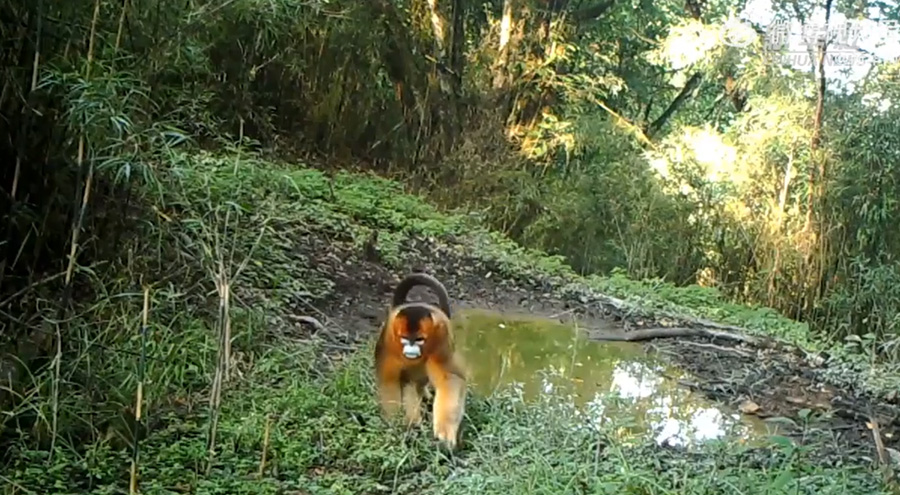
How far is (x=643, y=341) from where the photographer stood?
6.17 meters

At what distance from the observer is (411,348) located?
3701 millimetres

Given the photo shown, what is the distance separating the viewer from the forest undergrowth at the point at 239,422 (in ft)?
9.99

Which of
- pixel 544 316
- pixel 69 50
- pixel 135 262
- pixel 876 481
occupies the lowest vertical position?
pixel 544 316

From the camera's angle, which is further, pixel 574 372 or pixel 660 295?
pixel 660 295

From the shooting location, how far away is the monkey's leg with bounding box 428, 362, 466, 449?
3600 millimetres

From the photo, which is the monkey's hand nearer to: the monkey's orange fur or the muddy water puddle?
the monkey's orange fur

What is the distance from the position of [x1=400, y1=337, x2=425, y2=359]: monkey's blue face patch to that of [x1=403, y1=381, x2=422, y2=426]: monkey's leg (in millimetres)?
168

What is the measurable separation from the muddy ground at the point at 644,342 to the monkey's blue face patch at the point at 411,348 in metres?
1.17

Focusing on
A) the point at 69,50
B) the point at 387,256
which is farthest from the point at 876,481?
the point at 387,256

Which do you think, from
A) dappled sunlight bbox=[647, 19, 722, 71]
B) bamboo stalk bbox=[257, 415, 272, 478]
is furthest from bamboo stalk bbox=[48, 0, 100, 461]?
dappled sunlight bbox=[647, 19, 722, 71]

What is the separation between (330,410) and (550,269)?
15.4ft

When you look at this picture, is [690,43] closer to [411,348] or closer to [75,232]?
[411,348]

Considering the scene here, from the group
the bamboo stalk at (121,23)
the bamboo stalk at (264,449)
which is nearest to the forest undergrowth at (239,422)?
the bamboo stalk at (264,449)

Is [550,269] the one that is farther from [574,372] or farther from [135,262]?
[135,262]
